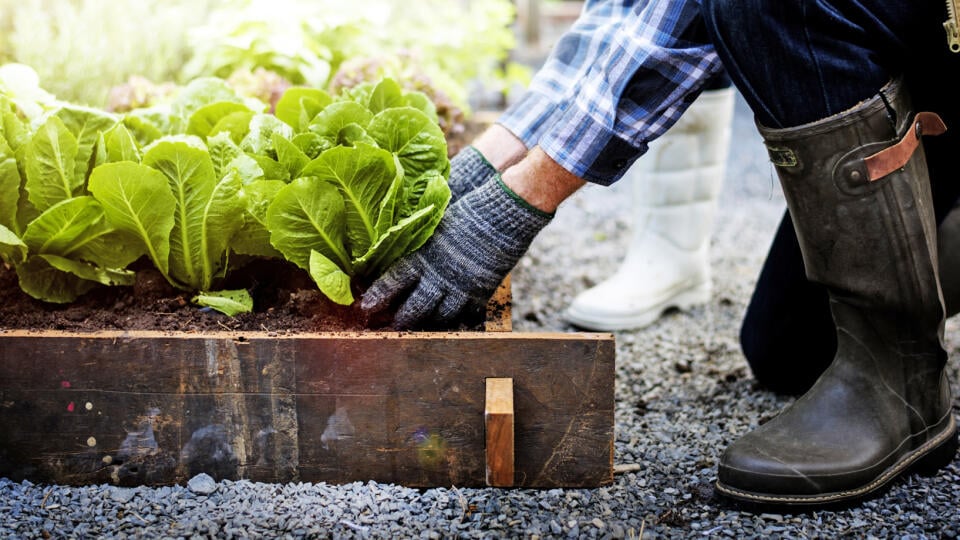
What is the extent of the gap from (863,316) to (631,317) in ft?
3.42

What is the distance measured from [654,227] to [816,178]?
47.6 inches

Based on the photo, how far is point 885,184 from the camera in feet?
4.56

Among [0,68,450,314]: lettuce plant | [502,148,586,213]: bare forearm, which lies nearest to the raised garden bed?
[0,68,450,314]: lettuce plant

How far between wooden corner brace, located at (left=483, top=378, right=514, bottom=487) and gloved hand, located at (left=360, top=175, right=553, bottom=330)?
0.60 ft

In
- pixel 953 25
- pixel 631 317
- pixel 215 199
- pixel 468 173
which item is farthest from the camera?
pixel 631 317

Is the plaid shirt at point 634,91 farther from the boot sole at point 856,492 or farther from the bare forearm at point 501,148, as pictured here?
the boot sole at point 856,492

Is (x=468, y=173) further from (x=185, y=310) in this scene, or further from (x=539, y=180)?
(x=185, y=310)

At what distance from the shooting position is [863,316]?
1.49m

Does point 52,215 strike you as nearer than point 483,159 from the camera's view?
Yes

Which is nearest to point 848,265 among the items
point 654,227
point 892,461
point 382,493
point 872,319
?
point 872,319

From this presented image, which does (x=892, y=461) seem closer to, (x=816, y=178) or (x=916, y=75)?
(x=816, y=178)

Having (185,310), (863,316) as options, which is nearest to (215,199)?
(185,310)

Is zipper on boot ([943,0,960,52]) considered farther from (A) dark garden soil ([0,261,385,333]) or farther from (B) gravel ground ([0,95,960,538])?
(A) dark garden soil ([0,261,385,333])

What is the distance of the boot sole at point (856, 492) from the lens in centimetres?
144
